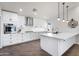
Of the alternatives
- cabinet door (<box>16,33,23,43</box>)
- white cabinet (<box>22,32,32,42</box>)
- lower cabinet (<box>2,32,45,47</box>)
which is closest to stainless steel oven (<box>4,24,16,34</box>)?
lower cabinet (<box>2,32,45,47</box>)

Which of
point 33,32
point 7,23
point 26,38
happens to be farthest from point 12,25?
point 33,32

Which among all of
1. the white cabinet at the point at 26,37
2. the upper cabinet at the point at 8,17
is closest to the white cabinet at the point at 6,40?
the upper cabinet at the point at 8,17

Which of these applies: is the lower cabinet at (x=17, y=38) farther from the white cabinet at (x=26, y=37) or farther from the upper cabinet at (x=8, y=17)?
the upper cabinet at (x=8, y=17)

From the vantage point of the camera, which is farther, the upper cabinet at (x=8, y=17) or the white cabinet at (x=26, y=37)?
the white cabinet at (x=26, y=37)

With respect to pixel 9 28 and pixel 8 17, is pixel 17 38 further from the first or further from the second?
pixel 8 17

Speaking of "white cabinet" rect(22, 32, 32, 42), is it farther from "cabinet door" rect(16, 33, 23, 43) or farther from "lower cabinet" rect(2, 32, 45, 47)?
"cabinet door" rect(16, 33, 23, 43)

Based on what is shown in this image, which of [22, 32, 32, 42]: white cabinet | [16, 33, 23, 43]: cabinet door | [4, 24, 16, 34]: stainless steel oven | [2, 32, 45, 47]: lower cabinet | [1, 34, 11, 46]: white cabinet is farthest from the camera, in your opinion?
[22, 32, 32, 42]: white cabinet

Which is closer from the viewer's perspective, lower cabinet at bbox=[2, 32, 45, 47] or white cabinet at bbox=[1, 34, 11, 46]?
white cabinet at bbox=[1, 34, 11, 46]

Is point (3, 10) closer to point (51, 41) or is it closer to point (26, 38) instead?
point (26, 38)

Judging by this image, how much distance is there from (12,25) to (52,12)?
2.48 meters

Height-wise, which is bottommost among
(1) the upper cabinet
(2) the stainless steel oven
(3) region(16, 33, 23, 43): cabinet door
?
(3) region(16, 33, 23, 43): cabinet door

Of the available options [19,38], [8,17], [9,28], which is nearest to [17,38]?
[19,38]

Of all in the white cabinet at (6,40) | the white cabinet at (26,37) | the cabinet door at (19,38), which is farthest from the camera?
the white cabinet at (26,37)

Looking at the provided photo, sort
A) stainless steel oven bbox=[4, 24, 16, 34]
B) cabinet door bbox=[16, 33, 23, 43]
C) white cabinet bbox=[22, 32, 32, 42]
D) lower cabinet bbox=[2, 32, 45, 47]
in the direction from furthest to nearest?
white cabinet bbox=[22, 32, 32, 42] < cabinet door bbox=[16, 33, 23, 43] < stainless steel oven bbox=[4, 24, 16, 34] < lower cabinet bbox=[2, 32, 45, 47]
